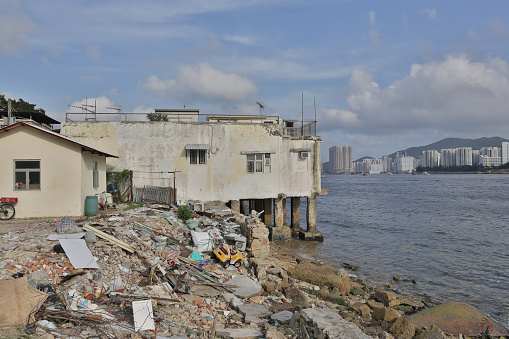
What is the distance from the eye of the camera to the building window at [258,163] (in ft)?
76.6

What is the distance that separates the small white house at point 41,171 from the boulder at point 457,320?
46.3ft

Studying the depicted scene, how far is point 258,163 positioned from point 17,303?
1783cm

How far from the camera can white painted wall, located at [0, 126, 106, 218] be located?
16.1 m

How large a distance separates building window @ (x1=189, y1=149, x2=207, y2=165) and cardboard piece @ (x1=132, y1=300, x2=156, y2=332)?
15.9 meters

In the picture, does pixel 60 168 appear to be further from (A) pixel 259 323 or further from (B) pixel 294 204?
(B) pixel 294 204

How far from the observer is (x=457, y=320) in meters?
10.5

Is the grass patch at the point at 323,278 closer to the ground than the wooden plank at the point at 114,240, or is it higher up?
closer to the ground

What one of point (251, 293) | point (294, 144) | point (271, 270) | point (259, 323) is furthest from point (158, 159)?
point (259, 323)

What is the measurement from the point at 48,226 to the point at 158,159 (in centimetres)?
992

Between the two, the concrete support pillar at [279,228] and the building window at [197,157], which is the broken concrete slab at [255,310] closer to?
the building window at [197,157]

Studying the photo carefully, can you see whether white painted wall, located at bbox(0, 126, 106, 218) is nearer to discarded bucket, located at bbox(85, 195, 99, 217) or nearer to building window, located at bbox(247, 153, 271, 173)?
discarded bucket, located at bbox(85, 195, 99, 217)

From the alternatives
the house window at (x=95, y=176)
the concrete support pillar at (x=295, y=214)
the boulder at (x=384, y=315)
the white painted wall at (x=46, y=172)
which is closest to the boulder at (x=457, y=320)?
the boulder at (x=384, y=315)

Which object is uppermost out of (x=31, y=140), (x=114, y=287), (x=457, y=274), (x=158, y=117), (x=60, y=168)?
(x=158, y=117)

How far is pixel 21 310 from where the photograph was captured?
20.8ft
